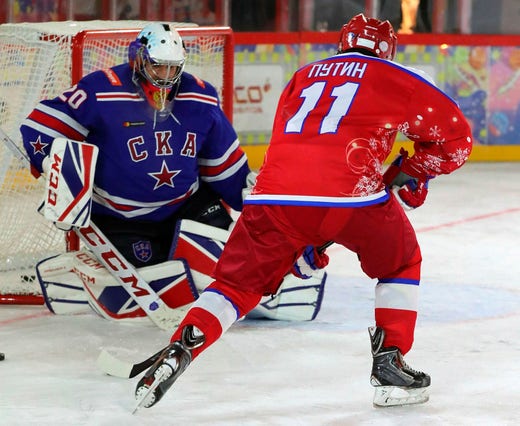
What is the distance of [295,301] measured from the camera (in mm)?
4043

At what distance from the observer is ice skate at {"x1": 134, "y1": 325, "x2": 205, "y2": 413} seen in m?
2.84

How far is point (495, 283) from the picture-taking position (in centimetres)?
470

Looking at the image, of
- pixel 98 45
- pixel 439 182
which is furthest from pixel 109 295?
Result: pixel 439 182

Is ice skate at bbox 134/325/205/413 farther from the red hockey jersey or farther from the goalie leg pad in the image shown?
the goalie leg pad

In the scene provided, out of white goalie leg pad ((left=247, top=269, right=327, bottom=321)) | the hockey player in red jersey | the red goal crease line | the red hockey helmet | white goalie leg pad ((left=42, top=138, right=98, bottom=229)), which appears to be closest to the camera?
the hockey player in red jersey

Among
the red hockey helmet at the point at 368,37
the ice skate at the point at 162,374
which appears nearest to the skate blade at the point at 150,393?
the ice skate at the point at 162,374

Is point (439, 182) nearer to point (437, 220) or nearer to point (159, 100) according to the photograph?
point (437, 220)

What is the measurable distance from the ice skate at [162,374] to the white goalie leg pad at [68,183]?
1.00m

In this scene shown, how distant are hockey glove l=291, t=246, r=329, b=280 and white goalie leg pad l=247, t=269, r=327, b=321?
0.77 meters

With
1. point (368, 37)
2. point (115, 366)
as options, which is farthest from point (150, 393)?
point (368, 37)

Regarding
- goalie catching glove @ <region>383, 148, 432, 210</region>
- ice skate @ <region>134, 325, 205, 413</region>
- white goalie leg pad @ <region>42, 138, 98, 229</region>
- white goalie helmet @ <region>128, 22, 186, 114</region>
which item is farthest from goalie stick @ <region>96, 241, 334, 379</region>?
white goalie helmet @ <region>128, 22, 186, 114</region>

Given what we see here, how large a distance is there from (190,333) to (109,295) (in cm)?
115

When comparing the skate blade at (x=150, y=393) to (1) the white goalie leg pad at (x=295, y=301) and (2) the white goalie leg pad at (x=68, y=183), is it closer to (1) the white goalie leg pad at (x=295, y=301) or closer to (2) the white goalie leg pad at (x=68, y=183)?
(2) the white goalie leg pad at (x=68, y=183)

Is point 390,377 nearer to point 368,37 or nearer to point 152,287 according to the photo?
point 368,37
